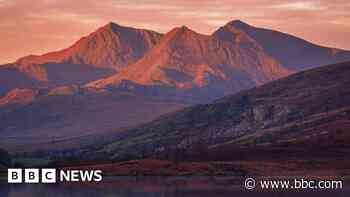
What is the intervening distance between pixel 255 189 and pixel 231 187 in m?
8.24

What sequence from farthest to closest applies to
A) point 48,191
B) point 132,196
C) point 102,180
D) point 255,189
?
point 102,180, point 255,189, point 48,191, point 132,196

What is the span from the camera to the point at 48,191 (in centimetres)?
14950

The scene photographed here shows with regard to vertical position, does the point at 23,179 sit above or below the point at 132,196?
above

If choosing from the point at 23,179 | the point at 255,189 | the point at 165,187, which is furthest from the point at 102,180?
the point at 255,189

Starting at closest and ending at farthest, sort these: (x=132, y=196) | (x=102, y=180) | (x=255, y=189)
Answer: (x=132, y=196), (x=255, y=189), (x=102, y=180)

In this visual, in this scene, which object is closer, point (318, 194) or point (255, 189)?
point (318, 194)

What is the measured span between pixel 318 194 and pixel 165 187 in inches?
1234

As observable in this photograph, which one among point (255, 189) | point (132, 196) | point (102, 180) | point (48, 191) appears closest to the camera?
point (132, 196)

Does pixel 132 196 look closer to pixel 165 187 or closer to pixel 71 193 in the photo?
pixel 71 193

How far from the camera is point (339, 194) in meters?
144

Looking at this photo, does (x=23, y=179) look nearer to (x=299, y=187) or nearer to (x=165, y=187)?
(x=165, y=187)

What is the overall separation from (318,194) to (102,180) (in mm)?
65127

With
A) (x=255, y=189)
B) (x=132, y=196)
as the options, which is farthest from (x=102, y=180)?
(x=132, y=196)

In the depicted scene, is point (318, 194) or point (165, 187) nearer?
point (318, 194)
